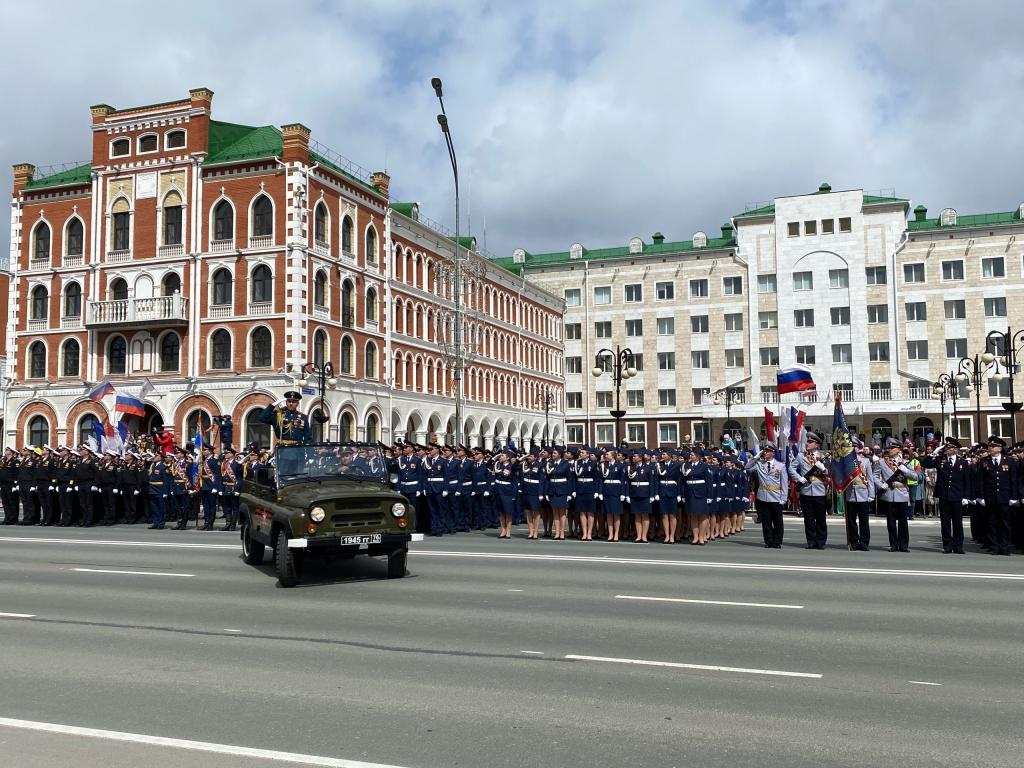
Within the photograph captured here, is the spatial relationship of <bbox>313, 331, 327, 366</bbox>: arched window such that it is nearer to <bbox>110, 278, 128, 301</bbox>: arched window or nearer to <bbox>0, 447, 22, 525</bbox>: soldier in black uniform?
<bbox>110, 278, 128, 301</bbox>: arched window

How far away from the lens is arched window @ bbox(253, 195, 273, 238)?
4272 cm

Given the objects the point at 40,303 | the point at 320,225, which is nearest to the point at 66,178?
the point at 40,303

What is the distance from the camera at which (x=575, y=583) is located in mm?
12133

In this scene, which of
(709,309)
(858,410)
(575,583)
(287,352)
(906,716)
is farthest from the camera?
(709,309)

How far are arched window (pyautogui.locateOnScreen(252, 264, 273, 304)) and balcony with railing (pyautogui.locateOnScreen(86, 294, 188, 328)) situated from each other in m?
3.48

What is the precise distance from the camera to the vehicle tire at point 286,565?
1174cm

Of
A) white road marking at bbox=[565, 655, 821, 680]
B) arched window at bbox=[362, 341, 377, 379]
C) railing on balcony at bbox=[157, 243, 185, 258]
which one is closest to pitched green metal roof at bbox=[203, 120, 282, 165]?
railing on balcony at bbox=[157, 243, 185, 258]

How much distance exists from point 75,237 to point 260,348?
1217cm

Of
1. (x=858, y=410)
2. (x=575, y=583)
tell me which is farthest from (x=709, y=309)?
(x=575, y=583)

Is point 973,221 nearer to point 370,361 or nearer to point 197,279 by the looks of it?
point 370,361

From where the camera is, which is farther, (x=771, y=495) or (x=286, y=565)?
(x=771, y=495)

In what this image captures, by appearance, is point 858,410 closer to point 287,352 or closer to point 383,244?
point 383,244

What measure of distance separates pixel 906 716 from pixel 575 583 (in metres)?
6.37

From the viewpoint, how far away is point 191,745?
5.44 metres
